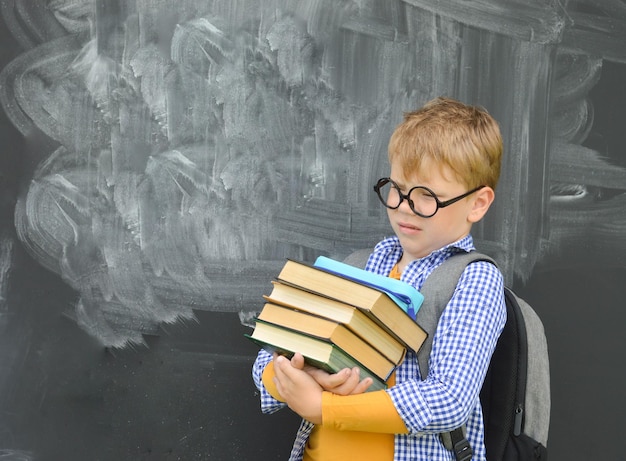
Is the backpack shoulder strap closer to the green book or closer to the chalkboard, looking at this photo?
the green book

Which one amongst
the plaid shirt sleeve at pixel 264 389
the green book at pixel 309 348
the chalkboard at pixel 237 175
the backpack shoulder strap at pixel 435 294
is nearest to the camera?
the green book at pixel 309 348

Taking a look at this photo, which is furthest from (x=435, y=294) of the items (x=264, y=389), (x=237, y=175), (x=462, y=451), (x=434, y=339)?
(x=237, y=175)

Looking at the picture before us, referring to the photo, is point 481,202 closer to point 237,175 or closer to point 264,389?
point 264,389

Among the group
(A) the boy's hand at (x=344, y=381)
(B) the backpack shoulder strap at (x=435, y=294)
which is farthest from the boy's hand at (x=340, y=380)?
(B) the backpack shoulder strap at (x=435, y=294)

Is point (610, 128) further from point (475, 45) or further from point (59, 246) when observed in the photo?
point (59, 246)

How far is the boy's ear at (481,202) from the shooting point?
6.37ft

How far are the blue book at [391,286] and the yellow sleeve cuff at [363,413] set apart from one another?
20 centimetres

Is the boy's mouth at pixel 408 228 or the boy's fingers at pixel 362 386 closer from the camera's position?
the boy's fingers at pixel 362 386

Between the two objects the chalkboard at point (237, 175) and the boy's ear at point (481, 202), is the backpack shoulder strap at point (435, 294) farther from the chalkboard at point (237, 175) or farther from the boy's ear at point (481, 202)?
the chalkboard at point (237, 175)

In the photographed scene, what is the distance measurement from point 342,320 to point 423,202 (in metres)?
0.36

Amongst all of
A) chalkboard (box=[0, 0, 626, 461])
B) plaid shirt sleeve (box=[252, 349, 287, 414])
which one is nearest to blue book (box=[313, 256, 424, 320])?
plaid shirt sleeve (box=[252, 349, 287, 414])

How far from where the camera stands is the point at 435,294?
1879 mm

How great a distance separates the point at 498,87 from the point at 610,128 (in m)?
0.35

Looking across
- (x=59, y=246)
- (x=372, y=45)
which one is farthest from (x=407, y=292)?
(x=59, y=246)
